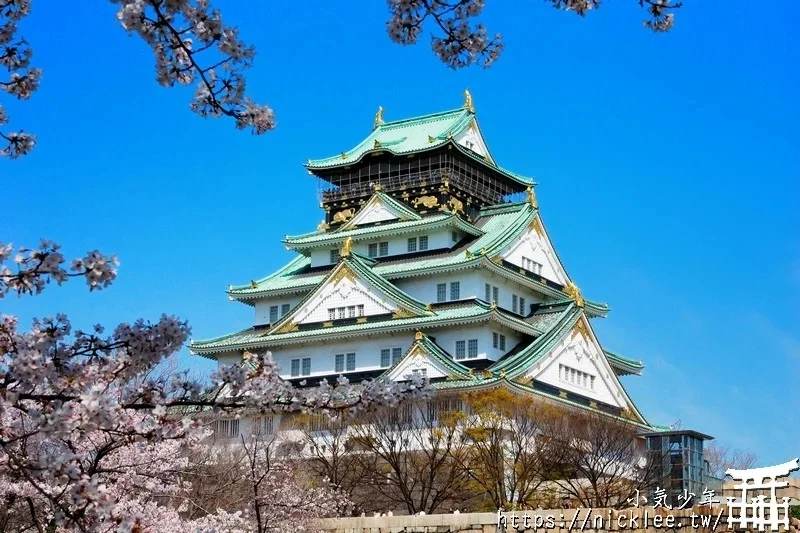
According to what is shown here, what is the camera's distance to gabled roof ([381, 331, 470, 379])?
169 feet

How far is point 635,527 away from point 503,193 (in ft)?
137

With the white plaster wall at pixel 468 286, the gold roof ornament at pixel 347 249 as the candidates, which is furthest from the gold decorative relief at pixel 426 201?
the gold roof ornament at pixel 347 249

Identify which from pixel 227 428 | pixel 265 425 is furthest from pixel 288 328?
pixel 265 425

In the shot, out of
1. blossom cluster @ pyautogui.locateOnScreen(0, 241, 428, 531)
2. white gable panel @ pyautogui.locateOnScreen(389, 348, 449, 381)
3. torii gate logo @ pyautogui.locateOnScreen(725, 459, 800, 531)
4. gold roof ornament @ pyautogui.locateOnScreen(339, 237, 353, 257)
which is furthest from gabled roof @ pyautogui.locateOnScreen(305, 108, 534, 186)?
blossom cluster @ pyautogui.locateOnScreen(0, 241, 428, 531)

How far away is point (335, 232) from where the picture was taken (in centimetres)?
6325

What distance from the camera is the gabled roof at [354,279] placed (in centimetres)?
5572

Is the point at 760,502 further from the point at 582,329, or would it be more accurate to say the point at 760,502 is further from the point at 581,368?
the point at 582,329

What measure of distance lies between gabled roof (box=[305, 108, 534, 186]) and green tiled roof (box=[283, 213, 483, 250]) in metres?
4.57

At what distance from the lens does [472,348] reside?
181ft

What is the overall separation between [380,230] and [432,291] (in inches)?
186

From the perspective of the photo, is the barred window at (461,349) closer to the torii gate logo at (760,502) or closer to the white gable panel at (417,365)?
the white gable panel at (417,365)

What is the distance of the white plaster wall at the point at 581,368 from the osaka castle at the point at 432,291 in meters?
0.08

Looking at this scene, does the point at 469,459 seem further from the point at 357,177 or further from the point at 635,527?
the point at 357,177

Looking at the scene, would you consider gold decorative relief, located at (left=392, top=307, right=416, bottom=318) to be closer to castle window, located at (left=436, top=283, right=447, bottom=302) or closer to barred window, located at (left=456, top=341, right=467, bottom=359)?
barred window, located at (left=456, top=341, right=467, bottom=359)
